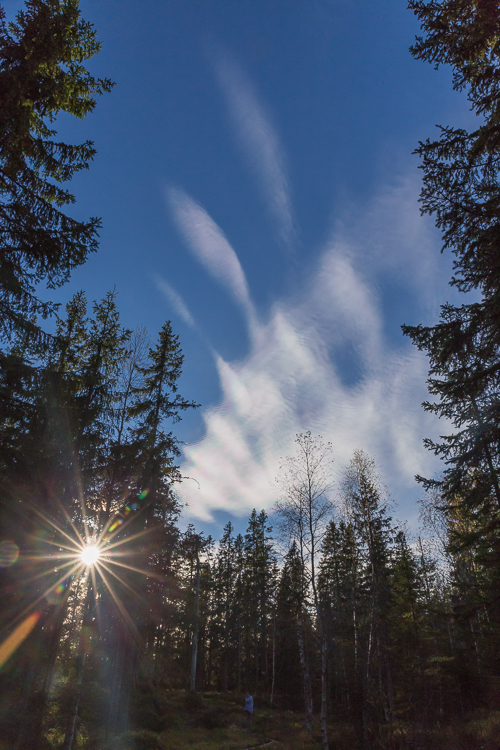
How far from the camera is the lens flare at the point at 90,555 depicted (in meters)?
13.2

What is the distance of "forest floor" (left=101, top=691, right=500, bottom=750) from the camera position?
44.3 feet

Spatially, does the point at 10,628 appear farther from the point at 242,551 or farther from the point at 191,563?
the point at 242,551

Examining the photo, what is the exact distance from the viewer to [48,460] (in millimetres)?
10898

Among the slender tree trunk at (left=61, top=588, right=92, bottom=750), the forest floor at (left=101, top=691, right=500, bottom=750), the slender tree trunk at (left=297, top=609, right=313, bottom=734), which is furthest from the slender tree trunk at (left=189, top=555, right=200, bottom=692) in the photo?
the slender tree trunk at (left=61, top=588, right=92, bottom=750)

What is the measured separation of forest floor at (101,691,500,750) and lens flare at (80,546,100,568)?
19.3 ft

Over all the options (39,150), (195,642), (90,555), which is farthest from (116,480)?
(195,642)

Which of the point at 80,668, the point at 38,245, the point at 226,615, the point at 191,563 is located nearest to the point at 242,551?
the point at 226,615

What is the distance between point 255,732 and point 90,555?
16.7 metres

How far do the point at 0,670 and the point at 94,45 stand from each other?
618 inches

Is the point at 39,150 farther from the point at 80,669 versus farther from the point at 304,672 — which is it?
the point at 304,672

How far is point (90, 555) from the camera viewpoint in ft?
45.1

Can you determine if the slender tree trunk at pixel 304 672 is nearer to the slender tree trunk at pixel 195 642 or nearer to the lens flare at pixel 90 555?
the slender tree trunk at pixel 195 642

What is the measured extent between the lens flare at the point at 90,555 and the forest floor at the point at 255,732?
19.3ft

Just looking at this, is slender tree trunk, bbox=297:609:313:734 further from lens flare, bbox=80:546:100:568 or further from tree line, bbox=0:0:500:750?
lens flare, bbox=80:546:100:568
